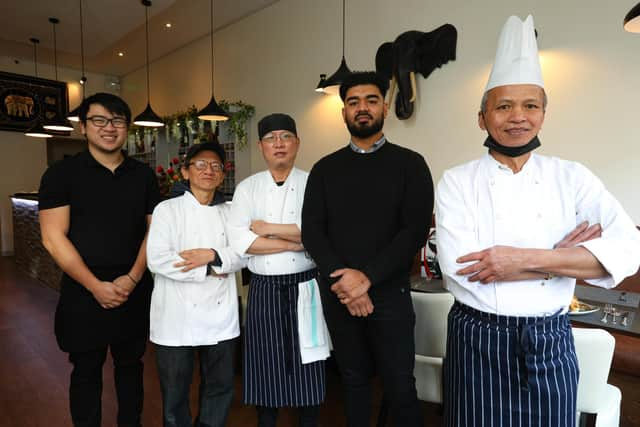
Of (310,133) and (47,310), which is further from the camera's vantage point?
(310,133)

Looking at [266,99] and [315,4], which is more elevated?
[315,4]

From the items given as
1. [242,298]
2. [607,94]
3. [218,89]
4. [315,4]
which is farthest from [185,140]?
[607,94]

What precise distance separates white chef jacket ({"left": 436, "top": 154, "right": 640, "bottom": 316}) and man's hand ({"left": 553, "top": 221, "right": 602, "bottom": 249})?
0.06 feet

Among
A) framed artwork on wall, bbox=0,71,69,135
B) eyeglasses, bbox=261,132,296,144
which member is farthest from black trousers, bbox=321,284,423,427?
framed artwork on wall, bbox=0,71,69,135

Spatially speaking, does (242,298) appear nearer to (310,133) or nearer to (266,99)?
(310,133)

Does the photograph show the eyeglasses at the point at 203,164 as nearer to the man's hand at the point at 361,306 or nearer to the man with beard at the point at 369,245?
the man with beard at the point at 369,245

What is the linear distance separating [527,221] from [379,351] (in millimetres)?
722

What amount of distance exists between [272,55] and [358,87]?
412 centimetres

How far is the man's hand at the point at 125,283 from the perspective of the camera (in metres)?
1.67

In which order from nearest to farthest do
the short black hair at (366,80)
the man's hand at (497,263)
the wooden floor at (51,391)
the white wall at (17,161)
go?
the man's hand at (497,263) < the short black hair at (366,80) < the wooden floor at (51,391) < the white wall at (17,161)

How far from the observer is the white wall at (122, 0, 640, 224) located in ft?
8.53

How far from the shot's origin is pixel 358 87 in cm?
149

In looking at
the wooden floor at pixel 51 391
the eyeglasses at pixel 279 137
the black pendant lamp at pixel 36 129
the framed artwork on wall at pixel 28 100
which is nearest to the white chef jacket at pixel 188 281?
the eyeglasses at pixel 279 137

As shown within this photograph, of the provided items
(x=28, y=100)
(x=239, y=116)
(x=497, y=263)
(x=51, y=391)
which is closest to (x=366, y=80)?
(x=497, y=263)
